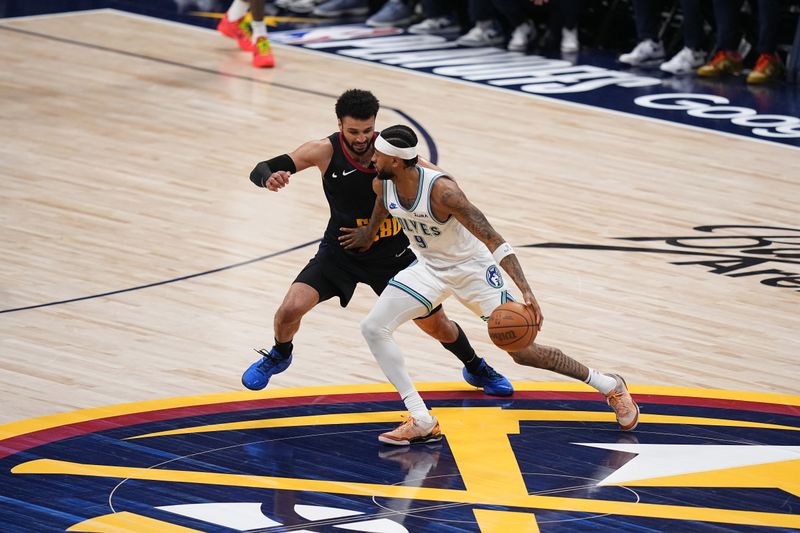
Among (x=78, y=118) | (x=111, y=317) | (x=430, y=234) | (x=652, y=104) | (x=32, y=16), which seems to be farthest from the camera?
(x=32, y=16)

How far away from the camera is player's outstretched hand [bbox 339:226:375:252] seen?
6641 mm

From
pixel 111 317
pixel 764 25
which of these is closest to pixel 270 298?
pixel 111 317

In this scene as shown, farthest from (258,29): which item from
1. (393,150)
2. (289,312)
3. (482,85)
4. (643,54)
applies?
(393,150)

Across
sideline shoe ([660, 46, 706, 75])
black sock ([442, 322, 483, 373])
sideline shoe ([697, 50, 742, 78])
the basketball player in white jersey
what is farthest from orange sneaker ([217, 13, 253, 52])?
the basketball player in white jersey

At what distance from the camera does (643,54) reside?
49.4 feet

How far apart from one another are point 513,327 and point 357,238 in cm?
101

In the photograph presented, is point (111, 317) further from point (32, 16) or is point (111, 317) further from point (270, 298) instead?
point (32, 16)

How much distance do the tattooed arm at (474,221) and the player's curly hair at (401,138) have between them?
6.4 inches

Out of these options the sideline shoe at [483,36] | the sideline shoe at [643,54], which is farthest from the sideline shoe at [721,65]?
the sideline shoe at [483,36]

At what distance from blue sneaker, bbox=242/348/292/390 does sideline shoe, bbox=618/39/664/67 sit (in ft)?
30.0

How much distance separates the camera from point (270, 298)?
8297mm

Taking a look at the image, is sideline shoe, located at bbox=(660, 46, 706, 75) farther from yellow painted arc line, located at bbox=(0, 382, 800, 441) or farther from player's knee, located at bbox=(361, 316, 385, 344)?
player's knee, located at bbox=(361, 316, 385, 344)

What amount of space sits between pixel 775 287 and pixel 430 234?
341cm

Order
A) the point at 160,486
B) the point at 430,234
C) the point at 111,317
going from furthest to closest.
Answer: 1. the point at 111,317
2. the point at 430,234
3. the point at 160,486
